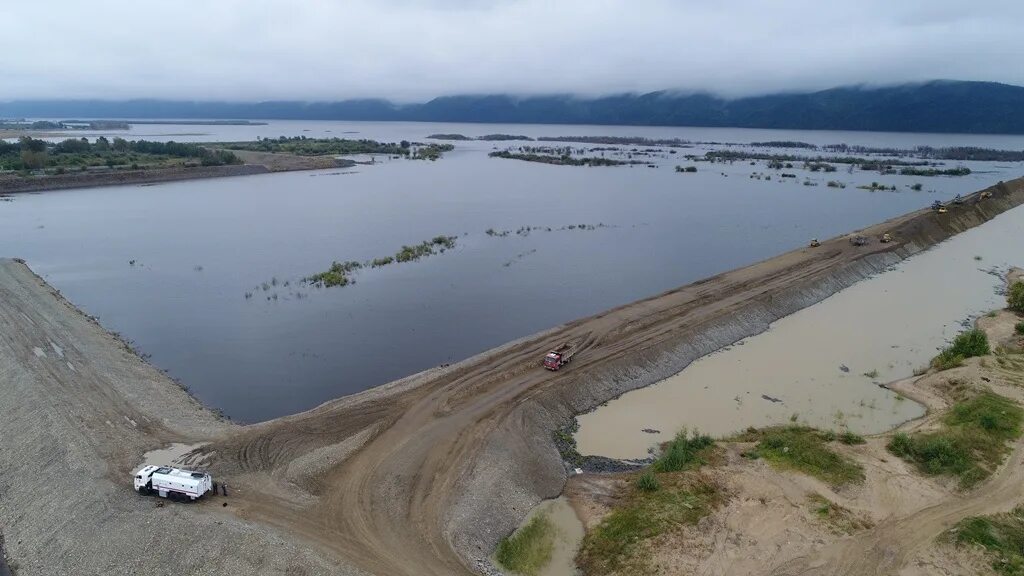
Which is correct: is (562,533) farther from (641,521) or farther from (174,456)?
(174,456)

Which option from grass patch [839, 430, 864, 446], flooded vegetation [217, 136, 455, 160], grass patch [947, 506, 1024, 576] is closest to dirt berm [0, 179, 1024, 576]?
grass patch [839, 430, 864, 446]

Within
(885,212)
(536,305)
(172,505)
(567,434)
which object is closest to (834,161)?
(885,212)

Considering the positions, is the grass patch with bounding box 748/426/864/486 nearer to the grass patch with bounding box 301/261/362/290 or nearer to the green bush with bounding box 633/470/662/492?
the green bush with bounding box 633/470/662/492

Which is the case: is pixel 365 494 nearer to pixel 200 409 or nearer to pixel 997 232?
pixel 200 409

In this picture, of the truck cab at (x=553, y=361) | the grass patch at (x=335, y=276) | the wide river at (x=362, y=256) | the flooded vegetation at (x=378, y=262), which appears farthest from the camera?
the flooded vegetation at (x=378, y=262)

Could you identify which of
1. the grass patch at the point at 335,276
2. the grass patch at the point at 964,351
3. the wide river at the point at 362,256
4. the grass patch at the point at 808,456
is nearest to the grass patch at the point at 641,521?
the grass patch at the point at 808,456

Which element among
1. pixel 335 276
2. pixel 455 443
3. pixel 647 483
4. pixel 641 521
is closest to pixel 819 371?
pixel 647 483

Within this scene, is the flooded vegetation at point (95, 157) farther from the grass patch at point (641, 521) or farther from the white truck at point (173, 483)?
the grass patch at point (641, 521)
